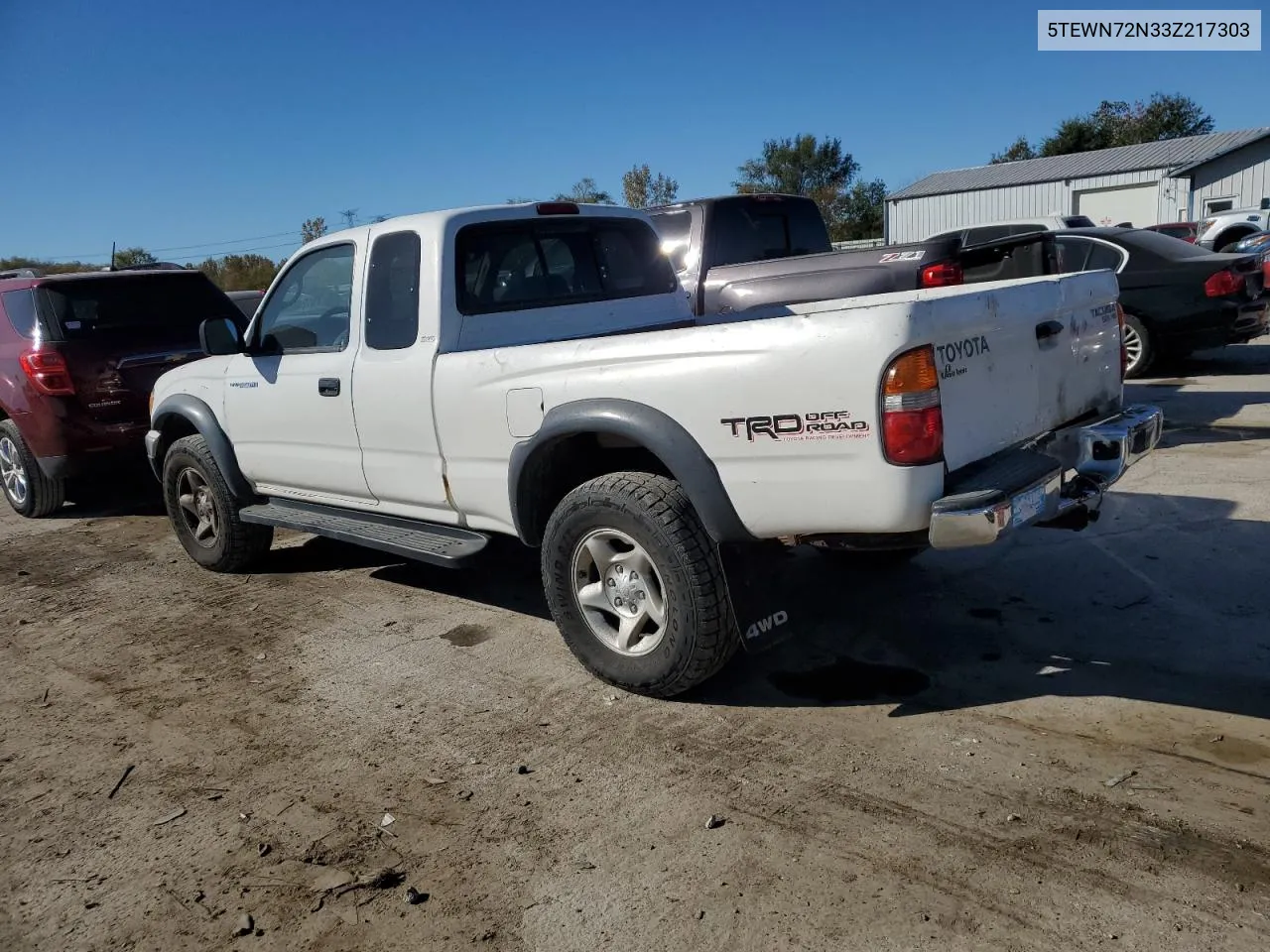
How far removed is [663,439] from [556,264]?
175 centimetres

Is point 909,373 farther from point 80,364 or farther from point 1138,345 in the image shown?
point 1138,345

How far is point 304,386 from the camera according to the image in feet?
17.0

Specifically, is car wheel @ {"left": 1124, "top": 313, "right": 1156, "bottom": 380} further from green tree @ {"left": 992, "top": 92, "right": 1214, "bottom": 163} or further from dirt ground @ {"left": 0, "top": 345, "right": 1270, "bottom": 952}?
green tree @ {"left": 992, "top": 92, "right": 1214, "bottom": 163}

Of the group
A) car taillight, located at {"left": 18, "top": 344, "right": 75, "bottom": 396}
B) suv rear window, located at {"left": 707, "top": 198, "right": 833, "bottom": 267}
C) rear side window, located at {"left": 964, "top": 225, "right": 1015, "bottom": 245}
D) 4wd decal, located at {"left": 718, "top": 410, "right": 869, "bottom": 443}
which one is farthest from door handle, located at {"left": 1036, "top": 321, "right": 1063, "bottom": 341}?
rear side window, located at {"left": 964, "top": 225, "right": 1015, "bottom": 245}

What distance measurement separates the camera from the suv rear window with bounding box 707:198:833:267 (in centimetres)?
789

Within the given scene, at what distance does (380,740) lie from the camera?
3822 mm

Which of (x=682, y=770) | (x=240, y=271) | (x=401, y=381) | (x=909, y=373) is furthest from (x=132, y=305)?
(x=240, y=271)

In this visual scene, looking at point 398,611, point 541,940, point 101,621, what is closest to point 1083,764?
point 541,940

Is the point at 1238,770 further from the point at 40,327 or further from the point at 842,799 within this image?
the point at 40,327

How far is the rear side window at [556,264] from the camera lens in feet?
15.3

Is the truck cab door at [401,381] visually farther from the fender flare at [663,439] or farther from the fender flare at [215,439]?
the fender flare at [215,439]

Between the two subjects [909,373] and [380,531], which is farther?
[380,531]

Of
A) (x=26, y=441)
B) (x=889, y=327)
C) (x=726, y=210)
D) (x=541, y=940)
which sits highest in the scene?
(x=726, y=210)

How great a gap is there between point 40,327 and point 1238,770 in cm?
794
